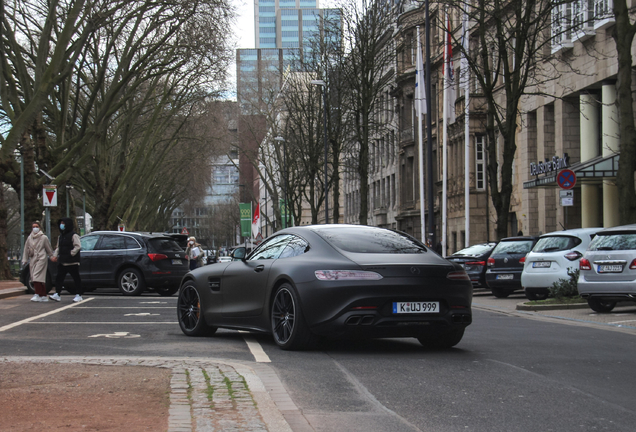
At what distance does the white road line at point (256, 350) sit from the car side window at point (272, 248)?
0.99 m

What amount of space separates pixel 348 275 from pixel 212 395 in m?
3.27

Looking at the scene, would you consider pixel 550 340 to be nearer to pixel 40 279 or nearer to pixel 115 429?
pixel 115 429

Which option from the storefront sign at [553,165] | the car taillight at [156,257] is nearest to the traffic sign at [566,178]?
the car taillight at [156,257]

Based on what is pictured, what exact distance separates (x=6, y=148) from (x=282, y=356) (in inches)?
803

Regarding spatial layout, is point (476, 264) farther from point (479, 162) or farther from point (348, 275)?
point (479, 162)

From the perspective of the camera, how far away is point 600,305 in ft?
57.8

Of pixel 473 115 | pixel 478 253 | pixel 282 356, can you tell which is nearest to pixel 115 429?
pixel 282 356

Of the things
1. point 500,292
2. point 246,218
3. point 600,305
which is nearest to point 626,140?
point 600,305

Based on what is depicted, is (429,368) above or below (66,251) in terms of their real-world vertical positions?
below

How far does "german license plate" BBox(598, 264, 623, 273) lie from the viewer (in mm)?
16448

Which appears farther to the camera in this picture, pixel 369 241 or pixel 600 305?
pixel 600 305

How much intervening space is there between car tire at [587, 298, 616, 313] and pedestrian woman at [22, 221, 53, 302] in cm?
1088

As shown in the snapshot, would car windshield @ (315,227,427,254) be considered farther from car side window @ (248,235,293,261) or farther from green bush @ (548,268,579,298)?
green bush @ (548,268,579,298)

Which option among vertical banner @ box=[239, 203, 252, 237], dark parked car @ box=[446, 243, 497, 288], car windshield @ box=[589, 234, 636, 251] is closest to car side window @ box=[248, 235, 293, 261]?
car windshield @ box=[589, 234, 636, 251]
